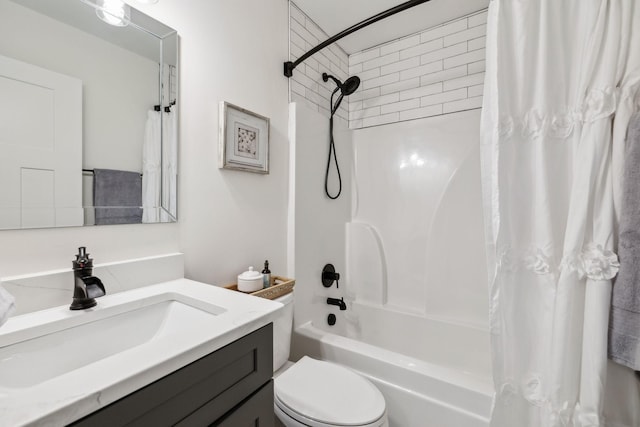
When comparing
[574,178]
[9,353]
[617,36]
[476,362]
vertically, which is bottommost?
[476,362]

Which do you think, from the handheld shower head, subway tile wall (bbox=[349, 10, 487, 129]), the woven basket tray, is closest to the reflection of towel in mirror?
the woven basket tray

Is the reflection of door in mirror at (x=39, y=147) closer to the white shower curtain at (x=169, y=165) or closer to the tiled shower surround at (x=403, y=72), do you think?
the white shower curtain at (x=169, y=165)

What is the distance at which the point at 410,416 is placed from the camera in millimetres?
1254

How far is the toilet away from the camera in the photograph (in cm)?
101

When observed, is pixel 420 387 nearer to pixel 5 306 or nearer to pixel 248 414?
pixel 248 414

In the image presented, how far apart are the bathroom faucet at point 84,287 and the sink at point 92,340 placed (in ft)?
0.15

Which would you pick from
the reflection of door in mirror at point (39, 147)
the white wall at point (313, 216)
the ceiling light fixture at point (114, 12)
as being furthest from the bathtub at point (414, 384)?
the ceiling light fixture at point (114, 12)

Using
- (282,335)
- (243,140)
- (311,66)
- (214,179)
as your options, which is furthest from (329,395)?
(311,66)

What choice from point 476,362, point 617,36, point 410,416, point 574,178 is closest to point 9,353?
point 410,416

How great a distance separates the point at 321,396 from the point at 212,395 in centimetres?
61

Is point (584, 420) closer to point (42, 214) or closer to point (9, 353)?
point (9, 353)

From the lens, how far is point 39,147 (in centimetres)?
84

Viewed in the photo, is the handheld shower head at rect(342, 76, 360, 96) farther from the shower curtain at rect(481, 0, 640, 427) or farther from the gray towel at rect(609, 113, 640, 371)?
the gray towel at rect(609, 113, 640, 371)

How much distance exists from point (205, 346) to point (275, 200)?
1.16 metres
